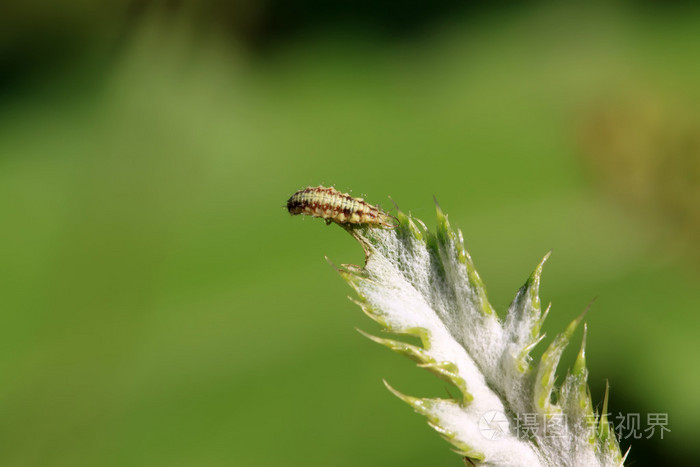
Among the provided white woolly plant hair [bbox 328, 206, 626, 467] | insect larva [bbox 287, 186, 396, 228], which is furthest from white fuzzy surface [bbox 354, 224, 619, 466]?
insect larva [bbox 287, 186, 396, 228]

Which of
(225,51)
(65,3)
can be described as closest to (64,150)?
(65,3)

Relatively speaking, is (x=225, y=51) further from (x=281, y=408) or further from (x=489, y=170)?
(x=281, y=408)

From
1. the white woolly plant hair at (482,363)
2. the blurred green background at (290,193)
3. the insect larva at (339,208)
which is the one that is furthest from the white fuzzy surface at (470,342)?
the blurred green background at (290,193)

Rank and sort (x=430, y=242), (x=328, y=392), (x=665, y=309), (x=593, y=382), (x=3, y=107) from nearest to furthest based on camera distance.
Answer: (x=430, y=242) < (x=593, y=382) < (x=328, y=392) < (x=665, y=309) < (x=3, y=107)

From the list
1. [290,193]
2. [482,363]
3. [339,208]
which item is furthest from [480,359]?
[290,193]
